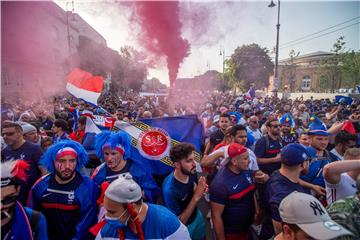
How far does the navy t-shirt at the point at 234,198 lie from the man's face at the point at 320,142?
152 cm

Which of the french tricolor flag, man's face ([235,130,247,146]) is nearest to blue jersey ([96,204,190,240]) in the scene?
man's face ([235,130,247,146])

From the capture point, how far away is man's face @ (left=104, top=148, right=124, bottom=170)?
10.0ft

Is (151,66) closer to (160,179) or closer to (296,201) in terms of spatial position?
(160,179)

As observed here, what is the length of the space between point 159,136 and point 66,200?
185cm

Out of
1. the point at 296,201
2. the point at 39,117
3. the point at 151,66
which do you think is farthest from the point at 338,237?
the point at 151,66

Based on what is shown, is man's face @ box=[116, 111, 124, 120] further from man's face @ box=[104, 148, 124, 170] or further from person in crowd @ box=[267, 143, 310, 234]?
person in crowd @ box=[267, 143, 310, 234]

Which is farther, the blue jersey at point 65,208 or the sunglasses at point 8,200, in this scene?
the blue jersey at point 65,208

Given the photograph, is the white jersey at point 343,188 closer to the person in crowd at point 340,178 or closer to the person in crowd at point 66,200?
the person in crowd at point 340,178

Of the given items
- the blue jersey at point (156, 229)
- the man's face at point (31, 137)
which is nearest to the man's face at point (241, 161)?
the blue jersey at point (156, 229)

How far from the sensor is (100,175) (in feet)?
9.86

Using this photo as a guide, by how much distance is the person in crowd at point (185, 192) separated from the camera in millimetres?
2676

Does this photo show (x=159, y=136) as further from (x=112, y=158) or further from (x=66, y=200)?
(x=66, y=200)

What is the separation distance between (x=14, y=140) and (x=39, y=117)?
252 inches

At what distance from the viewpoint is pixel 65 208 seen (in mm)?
2562
